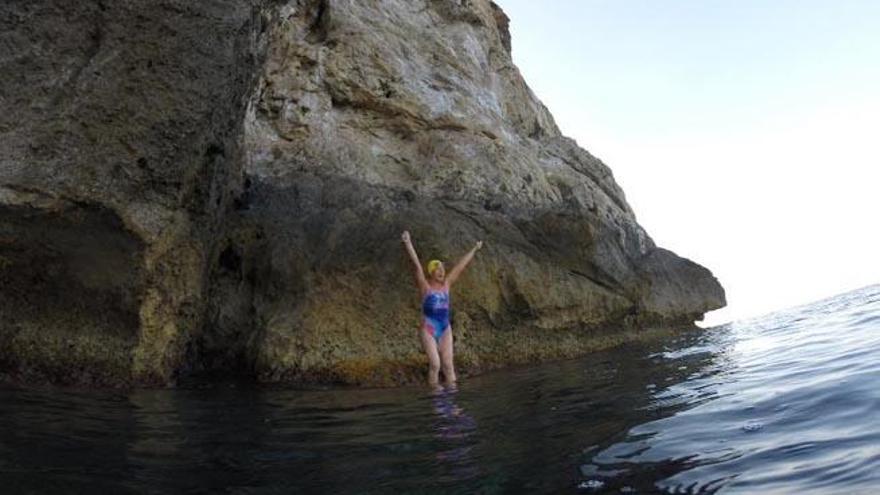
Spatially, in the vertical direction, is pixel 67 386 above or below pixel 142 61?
below

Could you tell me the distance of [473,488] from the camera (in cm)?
419

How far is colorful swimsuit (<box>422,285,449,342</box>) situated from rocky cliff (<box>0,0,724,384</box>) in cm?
58

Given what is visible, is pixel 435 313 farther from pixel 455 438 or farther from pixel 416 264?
pixel 455 438

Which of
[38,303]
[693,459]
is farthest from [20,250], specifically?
[693,459]

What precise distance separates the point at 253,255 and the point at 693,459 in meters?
8.32

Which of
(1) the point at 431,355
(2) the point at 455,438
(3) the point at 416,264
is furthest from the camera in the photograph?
(3) the point at 416,264

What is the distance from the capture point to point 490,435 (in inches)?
226

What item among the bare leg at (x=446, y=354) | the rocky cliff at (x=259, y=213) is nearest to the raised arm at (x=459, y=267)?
the rocky cliff at (x=259, y=213)

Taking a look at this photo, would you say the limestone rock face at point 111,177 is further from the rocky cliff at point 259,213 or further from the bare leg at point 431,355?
the bare leg at point 431,355

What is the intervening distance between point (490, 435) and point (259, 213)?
279 inches

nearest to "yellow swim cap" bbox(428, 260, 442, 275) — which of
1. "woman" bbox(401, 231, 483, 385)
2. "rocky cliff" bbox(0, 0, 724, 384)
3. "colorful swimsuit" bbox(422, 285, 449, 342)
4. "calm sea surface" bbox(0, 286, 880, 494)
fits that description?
"woman" bbox(401, 231, 483, 385)

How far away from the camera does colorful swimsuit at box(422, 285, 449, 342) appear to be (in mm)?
10281

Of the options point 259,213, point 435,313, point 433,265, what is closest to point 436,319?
point 435,313

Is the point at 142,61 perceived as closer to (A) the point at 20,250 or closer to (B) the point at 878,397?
(A) the point at 20,250
